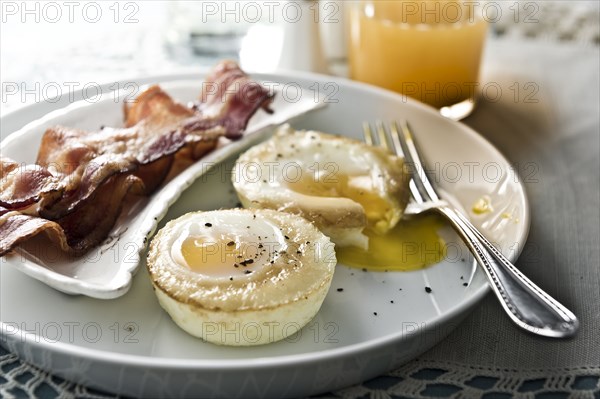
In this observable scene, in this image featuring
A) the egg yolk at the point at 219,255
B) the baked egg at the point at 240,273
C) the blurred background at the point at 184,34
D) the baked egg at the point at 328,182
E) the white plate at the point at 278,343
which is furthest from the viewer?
the blurred background at the point at 184,34

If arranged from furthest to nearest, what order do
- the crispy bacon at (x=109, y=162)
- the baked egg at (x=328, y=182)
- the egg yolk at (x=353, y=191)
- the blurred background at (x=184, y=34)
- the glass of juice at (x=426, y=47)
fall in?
the blurred background at (x=184, y=34)
the glass of juice at (x=426, y=47)
the egg yolk at (x=353, y=191)
the baked egg at (x=328, y=182)
the crispy bacon at (x=109, y=162)

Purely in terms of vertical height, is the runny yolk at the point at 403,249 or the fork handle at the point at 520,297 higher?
the fork handle at the point at 520,297

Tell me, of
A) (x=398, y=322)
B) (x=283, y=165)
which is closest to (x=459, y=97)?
(x=283, y=165)

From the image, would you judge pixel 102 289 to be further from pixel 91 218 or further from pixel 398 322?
pixel 398 322

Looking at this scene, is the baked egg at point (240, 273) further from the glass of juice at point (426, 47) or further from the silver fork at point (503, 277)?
the glass of juice at point (426, 47)

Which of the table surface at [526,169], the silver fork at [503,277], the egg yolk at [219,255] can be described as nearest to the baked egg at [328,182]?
the silver fork at [503,277]
